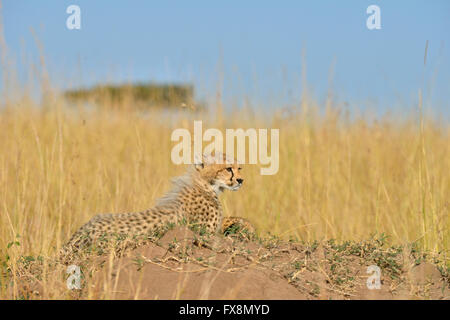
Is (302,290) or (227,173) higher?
(227,173)

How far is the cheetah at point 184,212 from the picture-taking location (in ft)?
10.8

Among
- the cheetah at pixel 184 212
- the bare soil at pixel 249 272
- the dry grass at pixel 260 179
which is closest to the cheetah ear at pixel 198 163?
the cheetah at pixel 184 212

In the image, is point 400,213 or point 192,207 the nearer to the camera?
point 192,207

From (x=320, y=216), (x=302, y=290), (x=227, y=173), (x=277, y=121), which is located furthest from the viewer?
(x=277, y=121)

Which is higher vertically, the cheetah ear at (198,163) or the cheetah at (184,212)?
the cheetah ear at (198,163)

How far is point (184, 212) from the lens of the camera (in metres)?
3.84

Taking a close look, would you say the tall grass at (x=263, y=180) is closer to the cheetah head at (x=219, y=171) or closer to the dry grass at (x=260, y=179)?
the dry grass at (x=260, y=179)

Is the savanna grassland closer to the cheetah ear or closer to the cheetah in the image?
the cheetah

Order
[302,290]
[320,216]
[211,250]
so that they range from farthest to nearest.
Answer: [320,216] → [211,250] → [302,290]

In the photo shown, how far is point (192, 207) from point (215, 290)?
1425 millimetres

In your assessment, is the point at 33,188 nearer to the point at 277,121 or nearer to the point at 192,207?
the point at 192,207

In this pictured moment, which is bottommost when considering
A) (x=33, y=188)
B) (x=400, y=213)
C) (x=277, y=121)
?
(x=400, y=213)

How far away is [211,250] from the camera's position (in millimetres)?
3121
